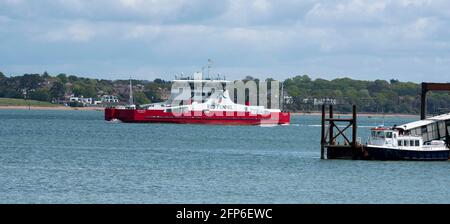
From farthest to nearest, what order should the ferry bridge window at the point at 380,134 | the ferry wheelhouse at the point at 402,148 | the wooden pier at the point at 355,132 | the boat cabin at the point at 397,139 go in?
1. the ferry bridge window at the point at 380,134
2. the wooden pier at the point at 355,132
3. the boat cabin at the point at 397,139
4. the ferry wheelhouse at the point at 402,148

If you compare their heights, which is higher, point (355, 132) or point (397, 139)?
point (355, 132)

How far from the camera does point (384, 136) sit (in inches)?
2564

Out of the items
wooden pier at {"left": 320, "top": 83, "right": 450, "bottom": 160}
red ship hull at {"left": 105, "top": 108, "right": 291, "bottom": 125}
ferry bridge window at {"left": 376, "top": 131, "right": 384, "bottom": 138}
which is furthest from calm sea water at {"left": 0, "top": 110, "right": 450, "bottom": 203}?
red ship hull at {"left": 105, "top": 108, "right": 291, "bottom": 125}

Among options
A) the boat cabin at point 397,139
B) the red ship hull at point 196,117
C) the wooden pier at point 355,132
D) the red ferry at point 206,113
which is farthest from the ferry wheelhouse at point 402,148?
the red ferry at point 206,113

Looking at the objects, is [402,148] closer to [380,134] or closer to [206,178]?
[380,134]

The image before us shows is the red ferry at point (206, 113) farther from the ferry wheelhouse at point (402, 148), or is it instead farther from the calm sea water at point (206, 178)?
the ferry wheelhouse at point (402, 148)

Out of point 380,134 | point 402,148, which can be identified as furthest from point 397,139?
point 380,134

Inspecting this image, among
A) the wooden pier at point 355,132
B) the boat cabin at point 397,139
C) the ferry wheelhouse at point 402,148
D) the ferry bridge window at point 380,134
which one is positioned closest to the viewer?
the ferry wheelhouse at point 402,148

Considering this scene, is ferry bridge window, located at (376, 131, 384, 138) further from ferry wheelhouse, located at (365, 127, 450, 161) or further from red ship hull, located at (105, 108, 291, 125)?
red ship hull, located at (105, 108, 291, 125)
